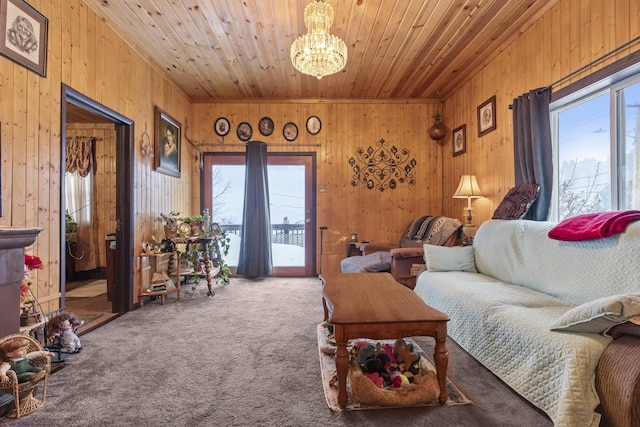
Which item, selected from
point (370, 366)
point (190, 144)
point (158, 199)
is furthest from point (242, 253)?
point (370, 366)

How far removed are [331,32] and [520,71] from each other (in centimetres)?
184

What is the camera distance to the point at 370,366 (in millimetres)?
1703

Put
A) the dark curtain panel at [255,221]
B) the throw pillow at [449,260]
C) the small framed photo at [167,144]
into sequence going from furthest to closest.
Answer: the dark curtain panel at [255,221] < the small framed photo at [167,144] < the throw pillow at [449,260]

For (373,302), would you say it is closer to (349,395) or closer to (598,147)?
(349,395)

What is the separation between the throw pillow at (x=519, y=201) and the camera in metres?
2.73

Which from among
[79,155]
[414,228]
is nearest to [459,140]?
[414,228]

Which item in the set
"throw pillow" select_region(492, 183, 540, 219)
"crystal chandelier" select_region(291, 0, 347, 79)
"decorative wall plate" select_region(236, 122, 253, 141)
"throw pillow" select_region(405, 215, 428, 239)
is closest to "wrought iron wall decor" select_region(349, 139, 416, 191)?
"throw pillow" select_region(405, 215, 428, 239)

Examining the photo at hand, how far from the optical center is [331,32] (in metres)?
3.13

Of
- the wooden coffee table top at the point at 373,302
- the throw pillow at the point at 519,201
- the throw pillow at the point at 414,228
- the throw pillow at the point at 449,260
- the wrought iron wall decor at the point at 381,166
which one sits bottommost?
the wooden coffee table top at the point at 373,302

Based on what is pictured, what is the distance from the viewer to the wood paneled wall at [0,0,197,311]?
203 cm

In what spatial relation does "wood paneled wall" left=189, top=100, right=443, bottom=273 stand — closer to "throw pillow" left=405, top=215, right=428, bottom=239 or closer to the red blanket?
"throw pillow" left=405, top=215, right=428, bottom=239

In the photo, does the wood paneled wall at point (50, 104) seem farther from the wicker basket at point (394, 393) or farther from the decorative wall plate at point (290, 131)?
the wicker basket at point (394, 393)

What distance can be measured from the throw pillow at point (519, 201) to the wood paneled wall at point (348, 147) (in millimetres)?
2011

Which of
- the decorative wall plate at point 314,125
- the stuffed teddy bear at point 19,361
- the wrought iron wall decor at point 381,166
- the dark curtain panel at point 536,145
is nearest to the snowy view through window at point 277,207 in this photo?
the decorative wall plate at point 314,125
